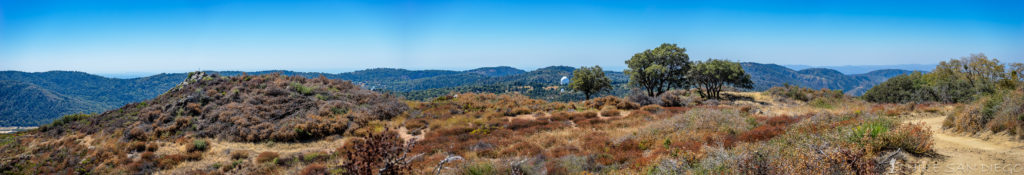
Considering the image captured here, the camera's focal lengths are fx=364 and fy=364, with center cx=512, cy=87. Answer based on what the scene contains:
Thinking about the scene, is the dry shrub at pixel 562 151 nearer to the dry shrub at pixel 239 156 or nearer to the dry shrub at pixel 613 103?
the dry shrub at pixel 239 156

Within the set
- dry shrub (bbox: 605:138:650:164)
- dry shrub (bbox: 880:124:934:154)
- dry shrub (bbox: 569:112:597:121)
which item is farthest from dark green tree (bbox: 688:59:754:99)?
dry shrub (bbox: 880:124:934:154)

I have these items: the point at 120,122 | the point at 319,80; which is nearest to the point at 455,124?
the point at 319,80

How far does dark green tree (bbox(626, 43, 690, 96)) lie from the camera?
29828mm

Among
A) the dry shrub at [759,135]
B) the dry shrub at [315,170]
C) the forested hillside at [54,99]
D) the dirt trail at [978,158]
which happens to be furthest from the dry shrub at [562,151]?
the forested hillside at [54,99]

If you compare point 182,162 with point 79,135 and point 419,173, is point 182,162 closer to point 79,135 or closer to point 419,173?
point 419,173

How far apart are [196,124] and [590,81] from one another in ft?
85.2

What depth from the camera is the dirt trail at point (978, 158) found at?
17.5 feet

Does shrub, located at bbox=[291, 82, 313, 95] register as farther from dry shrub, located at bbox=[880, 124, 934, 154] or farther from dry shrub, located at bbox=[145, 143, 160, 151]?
dry shrub, located at bbox=[880, 124, 934, 154]

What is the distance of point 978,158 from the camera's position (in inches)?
230

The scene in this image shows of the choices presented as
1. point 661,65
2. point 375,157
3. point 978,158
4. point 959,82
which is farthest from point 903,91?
point 375,157

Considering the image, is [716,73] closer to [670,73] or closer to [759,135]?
[670,73]

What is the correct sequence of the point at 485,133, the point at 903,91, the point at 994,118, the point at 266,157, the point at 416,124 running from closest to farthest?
the point at 994,118 → the point at 266,157 → the point at 485,133 → the point at 416,124 → the point at 903,91

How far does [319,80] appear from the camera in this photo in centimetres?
2564

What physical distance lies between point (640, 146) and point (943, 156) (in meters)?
5.40
